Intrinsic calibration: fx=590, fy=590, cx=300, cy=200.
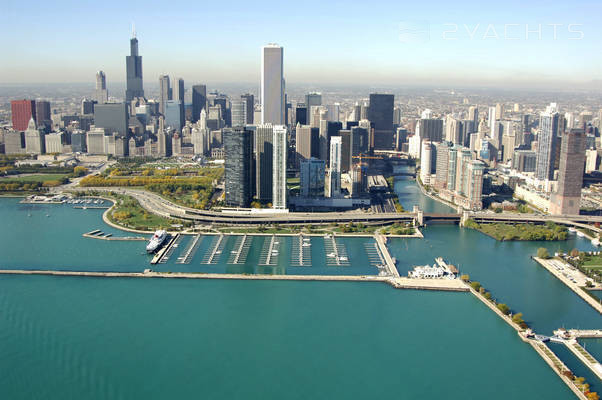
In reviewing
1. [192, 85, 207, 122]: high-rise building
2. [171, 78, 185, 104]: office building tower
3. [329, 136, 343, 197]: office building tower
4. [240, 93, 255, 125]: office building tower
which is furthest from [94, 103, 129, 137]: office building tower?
[329, 136, 343, 197]: office building tower

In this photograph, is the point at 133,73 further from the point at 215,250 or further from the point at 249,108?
the point at 215,250

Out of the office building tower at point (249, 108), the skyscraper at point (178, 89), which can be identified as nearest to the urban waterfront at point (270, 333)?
the office building tower at point (249, 108)

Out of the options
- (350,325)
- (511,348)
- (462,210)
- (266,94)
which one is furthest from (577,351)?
(266,94)

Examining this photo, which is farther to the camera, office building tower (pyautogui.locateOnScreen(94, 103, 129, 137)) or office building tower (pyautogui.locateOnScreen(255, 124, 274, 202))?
office building tower (pyautogui.locateOnScreen(94, 103, 129, 137))

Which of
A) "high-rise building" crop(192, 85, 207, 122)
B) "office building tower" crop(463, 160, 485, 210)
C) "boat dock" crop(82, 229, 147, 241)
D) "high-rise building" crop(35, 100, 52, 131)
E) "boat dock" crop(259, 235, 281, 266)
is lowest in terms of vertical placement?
"boat dock" crop(259, 235, 281, 266)

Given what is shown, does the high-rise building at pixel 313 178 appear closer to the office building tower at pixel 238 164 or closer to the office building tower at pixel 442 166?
the office building tower at pixel 238 164

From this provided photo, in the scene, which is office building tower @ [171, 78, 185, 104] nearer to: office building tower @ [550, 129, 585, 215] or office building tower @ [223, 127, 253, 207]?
office building tower @ [223, 127, 253, 207]
